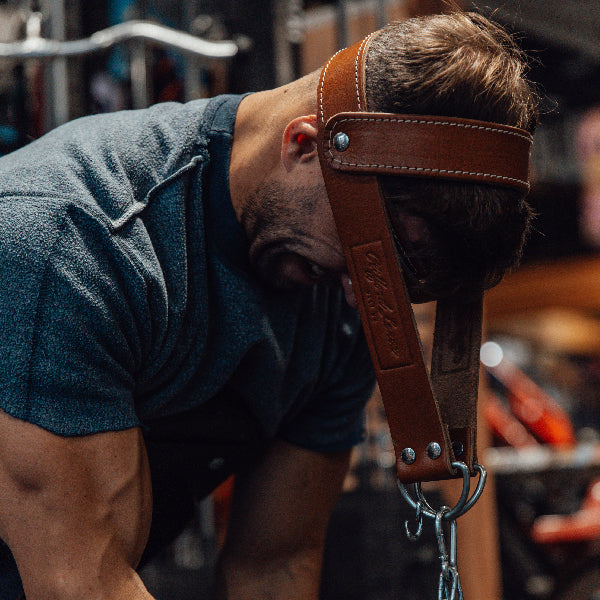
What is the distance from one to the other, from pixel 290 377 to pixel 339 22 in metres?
1.08

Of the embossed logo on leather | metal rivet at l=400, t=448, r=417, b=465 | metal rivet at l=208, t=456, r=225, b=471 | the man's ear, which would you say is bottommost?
metal rivet at l=208, t=456, r=225, b=471

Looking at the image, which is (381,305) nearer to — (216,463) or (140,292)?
(140,292)

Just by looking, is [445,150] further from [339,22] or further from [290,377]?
[339,22]

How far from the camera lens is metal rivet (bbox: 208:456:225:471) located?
1149 millimetres

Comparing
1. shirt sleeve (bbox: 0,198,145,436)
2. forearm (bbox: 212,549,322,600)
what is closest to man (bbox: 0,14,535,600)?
shirt sleeve (bbox: 0,198,145,436)

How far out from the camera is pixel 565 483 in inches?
89.7

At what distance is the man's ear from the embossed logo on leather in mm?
124

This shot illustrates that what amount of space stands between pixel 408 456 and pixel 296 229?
0.29 m

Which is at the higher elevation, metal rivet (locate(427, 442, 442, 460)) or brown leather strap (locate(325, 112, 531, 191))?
brown leather strap (locate(325, 112, 531, 191))

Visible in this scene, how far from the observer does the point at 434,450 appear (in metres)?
0.83

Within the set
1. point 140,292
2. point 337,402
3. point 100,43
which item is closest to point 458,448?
point 337,402

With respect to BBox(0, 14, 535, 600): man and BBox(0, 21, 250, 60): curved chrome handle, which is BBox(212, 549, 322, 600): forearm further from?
BBox(0, 21, 250, 60): curved chrome handle

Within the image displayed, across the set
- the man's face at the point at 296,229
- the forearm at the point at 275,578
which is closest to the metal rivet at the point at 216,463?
the forearm at the point at 275,578

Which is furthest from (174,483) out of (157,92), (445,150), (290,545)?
(157,92)
